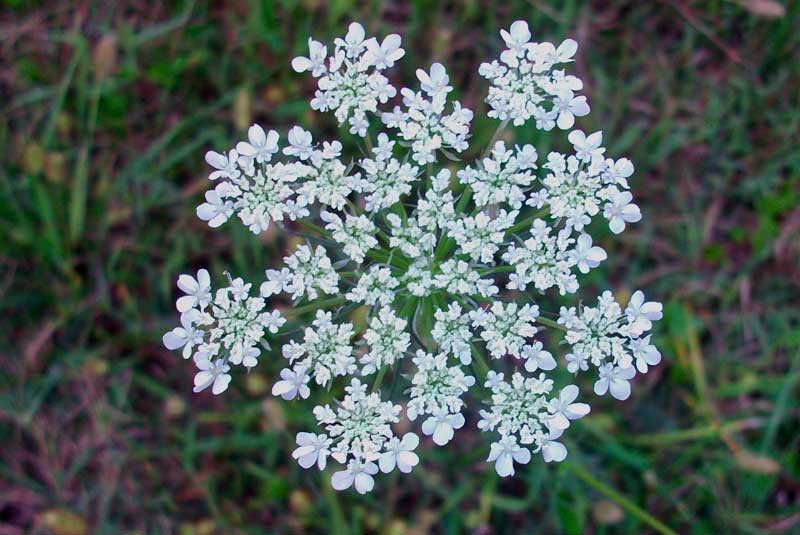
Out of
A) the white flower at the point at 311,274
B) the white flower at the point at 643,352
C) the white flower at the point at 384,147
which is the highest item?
the white flower at the point at 384,147

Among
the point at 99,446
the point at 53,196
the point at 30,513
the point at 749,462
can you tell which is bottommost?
the point at 749,462

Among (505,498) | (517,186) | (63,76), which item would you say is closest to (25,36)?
(63,76)

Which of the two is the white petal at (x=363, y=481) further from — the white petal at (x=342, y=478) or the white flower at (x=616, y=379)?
the white flower at (x=616, y=379)

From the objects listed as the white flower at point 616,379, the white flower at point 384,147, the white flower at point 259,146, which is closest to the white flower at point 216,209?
the white flower at point 259,146

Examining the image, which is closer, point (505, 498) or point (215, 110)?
point (505, 498)

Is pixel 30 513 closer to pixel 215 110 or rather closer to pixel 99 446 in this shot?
pixel 99 446
